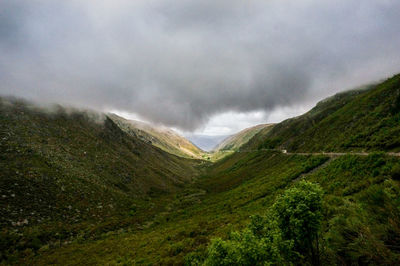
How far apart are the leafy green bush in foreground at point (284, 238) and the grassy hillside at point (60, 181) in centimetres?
3421

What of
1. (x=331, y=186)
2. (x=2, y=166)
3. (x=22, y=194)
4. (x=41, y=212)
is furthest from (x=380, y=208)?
(x=2, y=166)

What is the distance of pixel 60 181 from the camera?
1617 inches

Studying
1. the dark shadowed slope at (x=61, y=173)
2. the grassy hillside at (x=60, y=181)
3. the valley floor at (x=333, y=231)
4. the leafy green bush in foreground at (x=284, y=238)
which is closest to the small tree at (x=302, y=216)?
the leafy green bush in foreground at (x=284, y=238)

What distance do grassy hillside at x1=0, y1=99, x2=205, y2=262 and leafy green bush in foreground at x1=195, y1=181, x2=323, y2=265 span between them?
34211 mm

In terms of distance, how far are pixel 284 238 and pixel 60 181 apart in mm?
49429

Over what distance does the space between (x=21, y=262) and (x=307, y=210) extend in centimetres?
3550

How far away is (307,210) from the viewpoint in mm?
9172

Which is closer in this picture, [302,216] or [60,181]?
[302,216]

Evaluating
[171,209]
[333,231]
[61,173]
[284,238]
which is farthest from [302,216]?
[61,173]

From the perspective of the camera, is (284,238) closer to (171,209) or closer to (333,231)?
(333,231)

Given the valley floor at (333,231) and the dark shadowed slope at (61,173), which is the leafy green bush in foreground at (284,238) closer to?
the valley floor at (333,231)

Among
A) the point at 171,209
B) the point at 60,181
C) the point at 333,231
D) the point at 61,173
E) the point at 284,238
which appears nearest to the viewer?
the point at 333,231

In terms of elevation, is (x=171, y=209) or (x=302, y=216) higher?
(x=302, y=216)

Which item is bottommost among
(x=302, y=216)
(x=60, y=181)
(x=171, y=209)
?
(x=171, y=209)
